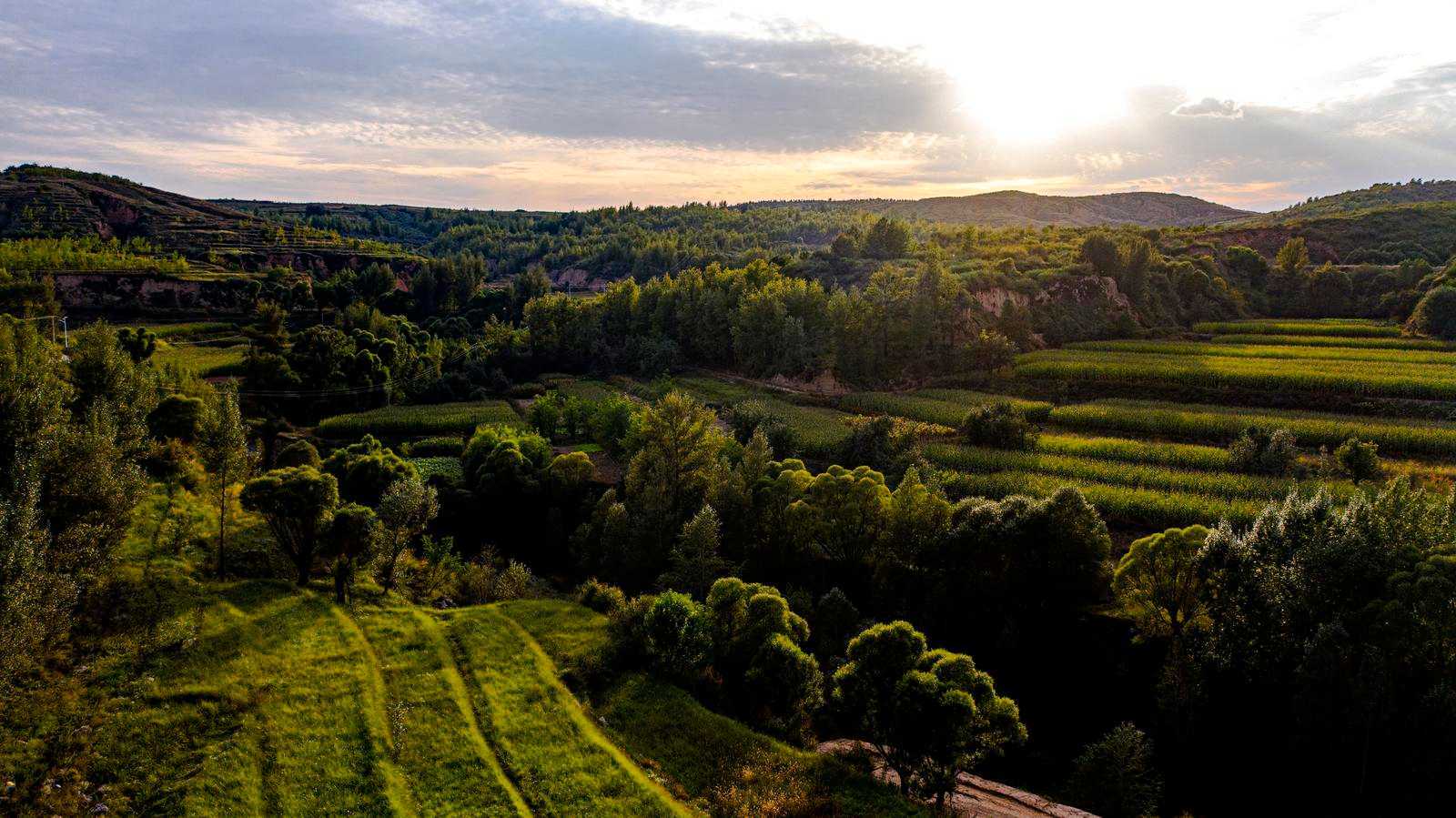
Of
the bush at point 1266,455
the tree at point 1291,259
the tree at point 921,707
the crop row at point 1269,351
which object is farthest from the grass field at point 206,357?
the tree at point 1291,259

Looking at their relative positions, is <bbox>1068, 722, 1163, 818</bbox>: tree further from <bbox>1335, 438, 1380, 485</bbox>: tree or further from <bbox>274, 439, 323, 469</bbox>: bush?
<bbox>274, 439, 323, 469</bbox>: bush

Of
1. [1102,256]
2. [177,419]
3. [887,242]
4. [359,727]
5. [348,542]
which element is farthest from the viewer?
[887,242]

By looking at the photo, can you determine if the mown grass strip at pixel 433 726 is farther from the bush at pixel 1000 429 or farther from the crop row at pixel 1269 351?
the crop row at pixel 1269 351

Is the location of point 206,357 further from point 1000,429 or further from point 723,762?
point 723,762

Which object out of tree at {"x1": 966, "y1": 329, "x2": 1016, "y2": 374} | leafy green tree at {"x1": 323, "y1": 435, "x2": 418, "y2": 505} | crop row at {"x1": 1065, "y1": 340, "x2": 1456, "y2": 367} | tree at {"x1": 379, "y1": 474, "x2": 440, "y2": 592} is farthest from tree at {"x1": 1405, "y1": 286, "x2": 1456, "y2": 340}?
leafy green tree at {"x1": 323, "y1": 435, "x2": 418, "y2": 505}

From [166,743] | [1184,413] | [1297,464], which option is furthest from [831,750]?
[1184,413]

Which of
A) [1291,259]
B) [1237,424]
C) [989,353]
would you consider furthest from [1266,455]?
[1291,259]

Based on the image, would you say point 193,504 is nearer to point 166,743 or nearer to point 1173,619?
point 166,743
